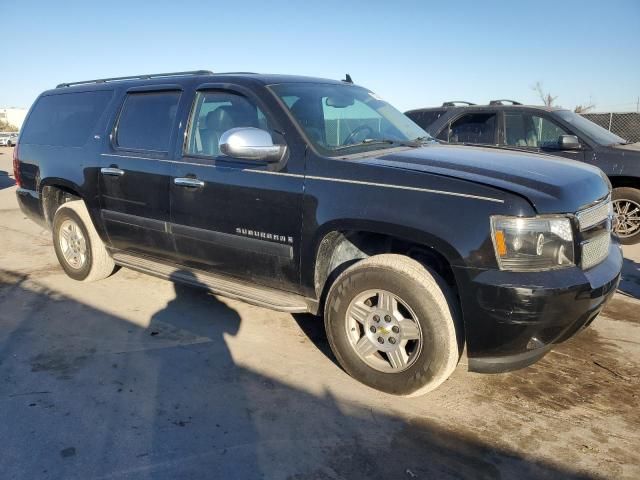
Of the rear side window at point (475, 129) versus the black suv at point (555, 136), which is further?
the rear side window at point (475, 129)

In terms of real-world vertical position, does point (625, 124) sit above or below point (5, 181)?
above

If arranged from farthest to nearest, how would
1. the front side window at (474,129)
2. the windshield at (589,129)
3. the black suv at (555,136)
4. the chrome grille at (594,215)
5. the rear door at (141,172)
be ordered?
the front side window at (474,129)
the windshield at (589,129)
the black suv at (555,136)
the rear door at (141,172)
the chrome grille at (594,215)

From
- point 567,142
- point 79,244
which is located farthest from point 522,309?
point 567,142

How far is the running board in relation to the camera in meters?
3.39

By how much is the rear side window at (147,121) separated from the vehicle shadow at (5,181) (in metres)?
10.5

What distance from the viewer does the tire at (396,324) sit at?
279 cm

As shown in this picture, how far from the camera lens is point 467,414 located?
2852 mm

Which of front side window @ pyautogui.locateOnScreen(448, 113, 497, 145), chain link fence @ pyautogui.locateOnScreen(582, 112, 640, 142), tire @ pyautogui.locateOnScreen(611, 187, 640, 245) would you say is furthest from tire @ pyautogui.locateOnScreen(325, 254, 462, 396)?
chain link fence @ pyautogui.locateOnScreen(582, 112, 640, 142)

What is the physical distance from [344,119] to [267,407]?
82.7 inches

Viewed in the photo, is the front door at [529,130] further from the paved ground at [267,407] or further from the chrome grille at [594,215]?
the chrome grille at [594,215]

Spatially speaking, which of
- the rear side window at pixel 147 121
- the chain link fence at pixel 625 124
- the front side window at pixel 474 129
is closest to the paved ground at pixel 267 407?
the rear side window at pixel 147 121

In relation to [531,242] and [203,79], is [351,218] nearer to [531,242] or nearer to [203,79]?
[531,242]

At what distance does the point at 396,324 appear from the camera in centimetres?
A: 295

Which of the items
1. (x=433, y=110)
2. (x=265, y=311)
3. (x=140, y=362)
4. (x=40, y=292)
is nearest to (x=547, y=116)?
(x=433, y=110)
